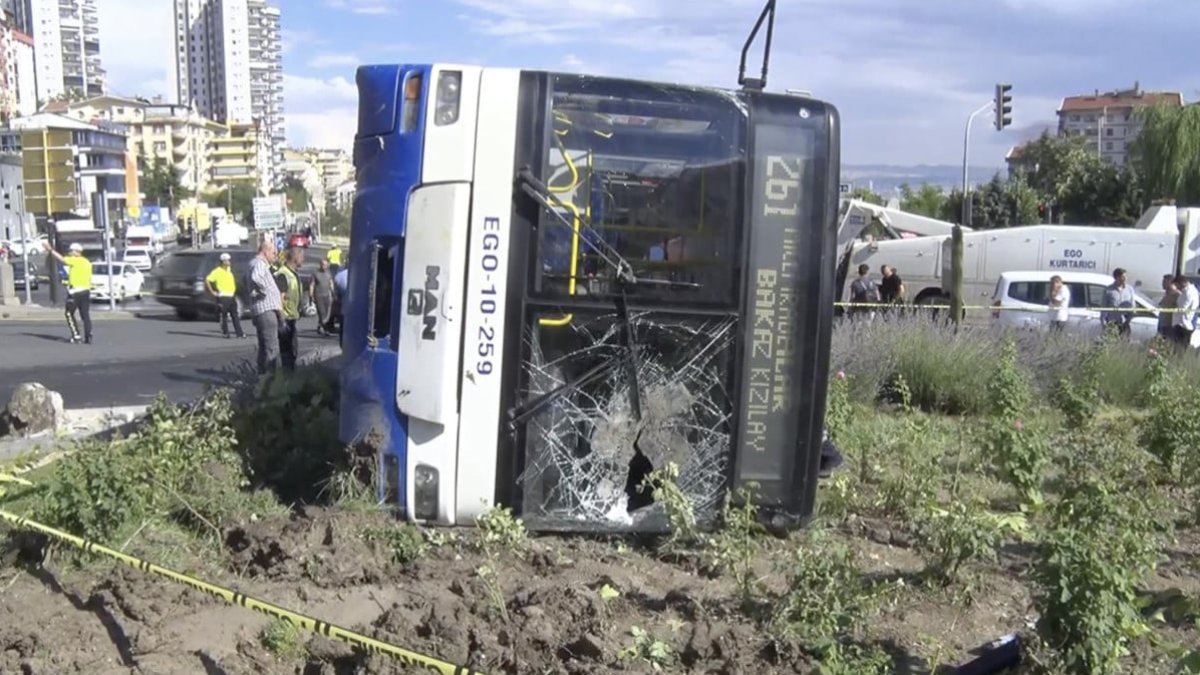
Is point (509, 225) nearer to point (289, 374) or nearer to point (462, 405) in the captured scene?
point (462, 405)

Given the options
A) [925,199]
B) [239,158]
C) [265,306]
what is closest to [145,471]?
[265,306]

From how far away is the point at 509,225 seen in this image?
265 inches

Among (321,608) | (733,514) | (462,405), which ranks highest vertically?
(462,405)

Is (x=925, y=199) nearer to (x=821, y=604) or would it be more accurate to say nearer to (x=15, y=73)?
(x=821, y=604)

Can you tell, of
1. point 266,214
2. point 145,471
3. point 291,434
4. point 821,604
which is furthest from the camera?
point 266,214

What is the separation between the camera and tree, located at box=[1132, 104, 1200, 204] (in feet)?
195

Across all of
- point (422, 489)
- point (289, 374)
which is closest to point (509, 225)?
point (422, 489)

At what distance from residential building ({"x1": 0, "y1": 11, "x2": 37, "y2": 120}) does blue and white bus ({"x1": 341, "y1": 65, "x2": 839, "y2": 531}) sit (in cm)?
12874

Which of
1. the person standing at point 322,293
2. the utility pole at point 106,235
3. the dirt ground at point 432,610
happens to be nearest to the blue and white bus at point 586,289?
the dirt ground at point 432,610

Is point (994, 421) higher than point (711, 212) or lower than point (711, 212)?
lower

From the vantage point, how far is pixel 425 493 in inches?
271

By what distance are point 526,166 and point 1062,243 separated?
2668cm

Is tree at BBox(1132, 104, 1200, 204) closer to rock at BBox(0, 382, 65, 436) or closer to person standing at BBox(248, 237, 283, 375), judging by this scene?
person standing at BBox(248, 237, 283, 375)

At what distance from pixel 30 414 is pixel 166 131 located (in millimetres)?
160883
